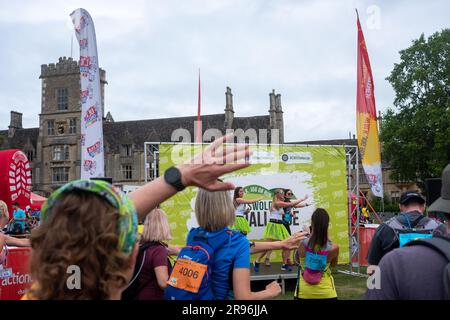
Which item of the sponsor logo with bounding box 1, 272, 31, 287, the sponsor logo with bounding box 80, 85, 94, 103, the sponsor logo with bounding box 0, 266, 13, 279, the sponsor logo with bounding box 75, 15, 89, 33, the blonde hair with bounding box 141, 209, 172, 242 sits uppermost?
the sponsor logo with bounding box 75, 15, 89, 33

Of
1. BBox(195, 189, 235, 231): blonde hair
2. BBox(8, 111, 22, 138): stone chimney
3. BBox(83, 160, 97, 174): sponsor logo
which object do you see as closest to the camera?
BBox(195, 189, 235, 231): blonde hair

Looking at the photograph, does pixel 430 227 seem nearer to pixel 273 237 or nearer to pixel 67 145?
pixel 273 237

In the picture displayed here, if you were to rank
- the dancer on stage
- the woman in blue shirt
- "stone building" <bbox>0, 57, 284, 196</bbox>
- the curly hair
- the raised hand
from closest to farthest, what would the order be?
the curly hair → the raised hand → the woman in blue shirt → the dancer on stage → "stone building" <bbox>0, 57, 284, 196</bbox>

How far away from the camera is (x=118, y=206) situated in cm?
145

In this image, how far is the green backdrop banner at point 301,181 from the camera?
39.8ft

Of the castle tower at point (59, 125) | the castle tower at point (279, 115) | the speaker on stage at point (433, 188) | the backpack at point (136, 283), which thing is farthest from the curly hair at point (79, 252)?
the castle tower at point (59, 125)

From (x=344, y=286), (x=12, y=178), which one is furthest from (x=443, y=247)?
(x=344, y=286)

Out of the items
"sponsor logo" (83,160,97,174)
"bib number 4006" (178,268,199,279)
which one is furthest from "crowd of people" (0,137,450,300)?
"sponsor logo" (83,160,97,174)

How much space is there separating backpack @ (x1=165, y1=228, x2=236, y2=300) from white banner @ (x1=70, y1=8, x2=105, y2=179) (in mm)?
6406

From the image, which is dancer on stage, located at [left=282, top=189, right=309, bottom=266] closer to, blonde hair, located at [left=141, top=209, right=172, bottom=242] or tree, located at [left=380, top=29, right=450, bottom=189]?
blonde hair, located at [left=141, top=209, right=172, bottom=242]

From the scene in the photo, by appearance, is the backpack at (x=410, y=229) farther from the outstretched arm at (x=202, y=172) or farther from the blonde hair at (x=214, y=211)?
the outstretched arm at (x=202, y=172)

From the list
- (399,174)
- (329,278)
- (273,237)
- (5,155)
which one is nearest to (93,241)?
(329,278)

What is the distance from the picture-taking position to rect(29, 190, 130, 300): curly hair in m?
1.37
